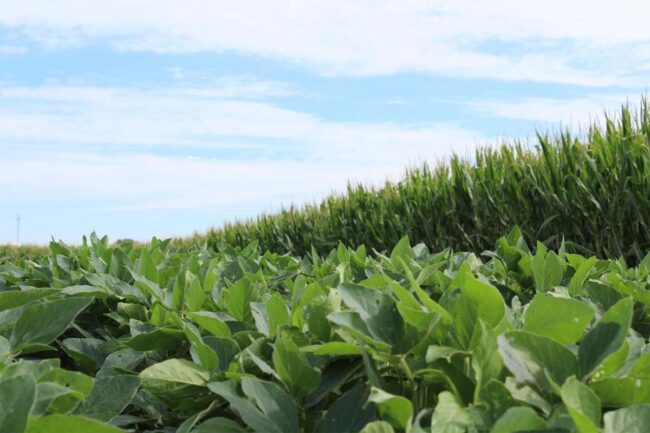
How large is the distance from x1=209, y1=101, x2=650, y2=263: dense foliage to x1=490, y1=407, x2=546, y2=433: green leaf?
5.04 m

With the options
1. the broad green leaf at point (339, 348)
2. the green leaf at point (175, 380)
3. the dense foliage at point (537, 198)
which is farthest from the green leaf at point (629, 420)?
the dense foliage at point (537, 198)

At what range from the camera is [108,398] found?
1.06 metres

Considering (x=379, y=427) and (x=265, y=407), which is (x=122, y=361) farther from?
(x=379, y=427)

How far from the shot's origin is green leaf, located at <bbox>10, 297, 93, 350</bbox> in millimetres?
1246

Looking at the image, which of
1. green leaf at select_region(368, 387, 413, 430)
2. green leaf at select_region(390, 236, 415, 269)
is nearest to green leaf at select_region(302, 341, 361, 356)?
green leaf at select_region(368, 387, 413, 430)

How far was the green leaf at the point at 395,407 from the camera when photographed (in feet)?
2.69

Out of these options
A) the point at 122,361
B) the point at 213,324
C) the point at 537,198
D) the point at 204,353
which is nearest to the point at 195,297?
the point at 122,361

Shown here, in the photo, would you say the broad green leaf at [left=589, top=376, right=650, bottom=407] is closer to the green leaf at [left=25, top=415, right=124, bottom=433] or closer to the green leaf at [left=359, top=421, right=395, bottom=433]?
the green leaf at [left=359, top=421, right=395, bottom=433]

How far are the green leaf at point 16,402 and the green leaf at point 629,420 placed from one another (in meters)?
0.73

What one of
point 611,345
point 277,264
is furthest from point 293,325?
point 277,264

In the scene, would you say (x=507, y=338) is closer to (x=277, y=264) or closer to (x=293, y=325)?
(x=293, y=325)

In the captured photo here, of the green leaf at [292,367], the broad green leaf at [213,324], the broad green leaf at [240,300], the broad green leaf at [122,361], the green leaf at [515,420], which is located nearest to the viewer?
the green leaf at [515,420]

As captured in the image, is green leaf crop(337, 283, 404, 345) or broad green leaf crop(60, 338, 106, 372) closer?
green leaf crop(337, 283, 404, 345)

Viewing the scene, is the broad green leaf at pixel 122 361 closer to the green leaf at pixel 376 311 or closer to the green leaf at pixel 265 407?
the green leaf at pixel 265 407
